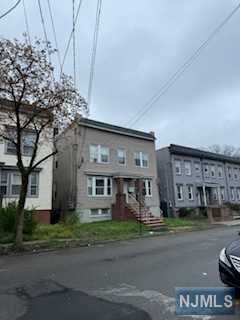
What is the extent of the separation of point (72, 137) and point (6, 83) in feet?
38.4

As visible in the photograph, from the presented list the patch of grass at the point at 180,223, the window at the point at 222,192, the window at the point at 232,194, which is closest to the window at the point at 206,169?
the window at the point at 222,192

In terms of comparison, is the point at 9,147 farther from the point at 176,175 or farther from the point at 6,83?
the point at 176,175

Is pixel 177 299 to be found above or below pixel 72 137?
below

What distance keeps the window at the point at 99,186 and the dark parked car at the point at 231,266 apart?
1768 cm

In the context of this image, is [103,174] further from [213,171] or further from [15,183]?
[213,171]

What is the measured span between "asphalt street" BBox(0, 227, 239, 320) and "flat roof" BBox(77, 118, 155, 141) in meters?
14.4

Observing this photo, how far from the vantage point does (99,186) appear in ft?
74.4

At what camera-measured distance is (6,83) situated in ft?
35.2

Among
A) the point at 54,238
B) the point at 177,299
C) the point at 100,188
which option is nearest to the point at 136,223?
the point at 100,188

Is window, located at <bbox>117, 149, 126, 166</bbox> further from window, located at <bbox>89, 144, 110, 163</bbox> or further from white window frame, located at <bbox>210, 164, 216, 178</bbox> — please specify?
white window frame, located at <bbox>210, 164, 216, 178</bbox>

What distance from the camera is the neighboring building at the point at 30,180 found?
18266 millimetres

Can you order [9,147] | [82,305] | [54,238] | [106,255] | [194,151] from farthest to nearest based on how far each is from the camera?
1. [194,151]
2. [9,147]
3. [54,238]
4. [106,255]
5. [82,305]

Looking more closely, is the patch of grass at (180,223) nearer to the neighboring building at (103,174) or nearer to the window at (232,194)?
the neighboring building at (103,174)

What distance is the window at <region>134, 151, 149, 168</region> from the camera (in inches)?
1017
